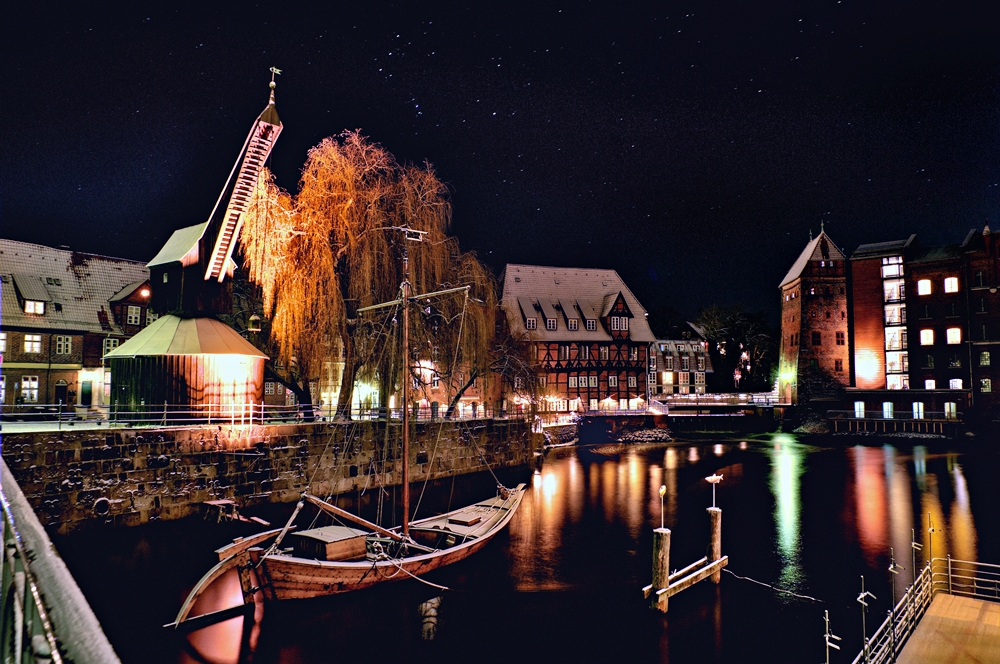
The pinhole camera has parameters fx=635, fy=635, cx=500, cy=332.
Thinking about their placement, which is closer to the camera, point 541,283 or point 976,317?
point 976,317

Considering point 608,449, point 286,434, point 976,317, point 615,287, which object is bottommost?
point 608,449

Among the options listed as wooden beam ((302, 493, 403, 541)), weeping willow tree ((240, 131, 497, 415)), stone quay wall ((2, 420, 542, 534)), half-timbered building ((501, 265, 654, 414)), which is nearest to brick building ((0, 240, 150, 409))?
weeping willow tree ((240, 131, 497, 415))

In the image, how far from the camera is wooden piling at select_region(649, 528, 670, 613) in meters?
15.7

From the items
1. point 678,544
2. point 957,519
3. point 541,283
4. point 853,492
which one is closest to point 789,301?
point 541,283

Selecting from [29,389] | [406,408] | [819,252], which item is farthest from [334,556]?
[819,252]

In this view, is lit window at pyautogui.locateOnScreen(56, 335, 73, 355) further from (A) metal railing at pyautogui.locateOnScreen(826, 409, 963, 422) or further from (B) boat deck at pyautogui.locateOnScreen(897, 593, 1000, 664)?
(A) metal railing at pyautogui.locateOnScreen(826, 409, 963, 422)

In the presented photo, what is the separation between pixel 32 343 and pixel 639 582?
33.1m

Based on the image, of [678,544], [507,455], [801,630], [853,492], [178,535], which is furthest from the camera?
[507,455]

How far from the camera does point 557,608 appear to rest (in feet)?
53.6

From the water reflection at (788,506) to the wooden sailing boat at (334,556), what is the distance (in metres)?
9.07

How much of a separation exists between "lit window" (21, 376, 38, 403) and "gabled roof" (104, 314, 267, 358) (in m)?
11.2

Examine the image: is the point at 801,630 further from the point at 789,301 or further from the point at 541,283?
the point at 789,301

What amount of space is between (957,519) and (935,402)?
137ft

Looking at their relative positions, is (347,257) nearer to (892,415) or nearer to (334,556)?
(334,556)
